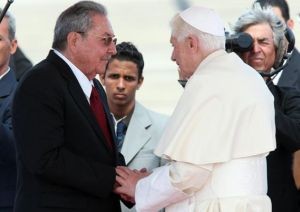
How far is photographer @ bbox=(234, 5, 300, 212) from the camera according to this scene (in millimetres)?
4766

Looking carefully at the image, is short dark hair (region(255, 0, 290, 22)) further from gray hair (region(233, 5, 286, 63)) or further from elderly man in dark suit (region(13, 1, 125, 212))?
elderly man in dark suit (region(13, 1, 125, 212))

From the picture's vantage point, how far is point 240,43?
480cm

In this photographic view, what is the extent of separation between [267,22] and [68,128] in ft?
4.37

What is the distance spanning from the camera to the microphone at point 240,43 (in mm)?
4770

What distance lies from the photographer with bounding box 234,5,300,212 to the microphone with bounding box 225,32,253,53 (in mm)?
54

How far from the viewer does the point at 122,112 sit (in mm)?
5461

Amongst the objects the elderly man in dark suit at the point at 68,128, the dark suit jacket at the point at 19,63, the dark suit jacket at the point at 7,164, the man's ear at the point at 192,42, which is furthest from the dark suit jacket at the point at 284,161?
the dark suit jacket at the point at 19,63

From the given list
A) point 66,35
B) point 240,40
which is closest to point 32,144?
point 66,35

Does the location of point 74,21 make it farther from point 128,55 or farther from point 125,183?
point 128,55

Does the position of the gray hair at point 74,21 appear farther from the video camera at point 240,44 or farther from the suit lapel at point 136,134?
the suit lapel at point 136,134

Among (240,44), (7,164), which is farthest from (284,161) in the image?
(7,164)

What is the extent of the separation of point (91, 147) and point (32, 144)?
0.26m

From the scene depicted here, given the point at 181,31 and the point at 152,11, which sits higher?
the point at 181,31

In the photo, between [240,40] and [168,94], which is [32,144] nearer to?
[240,40]
